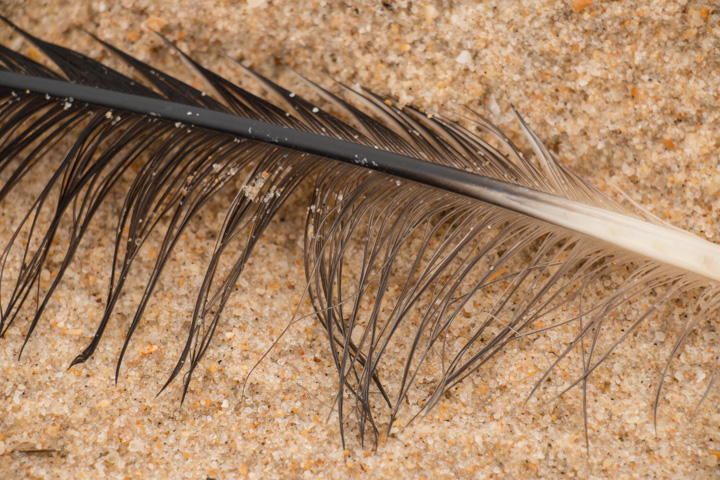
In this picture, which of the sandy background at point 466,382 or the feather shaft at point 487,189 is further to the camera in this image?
the sandy background at point 466,382

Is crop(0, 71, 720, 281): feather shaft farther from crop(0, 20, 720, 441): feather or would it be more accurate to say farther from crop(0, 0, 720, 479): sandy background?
crop(0, 0, 720, 479): sandy background

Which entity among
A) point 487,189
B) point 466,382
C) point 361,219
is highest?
point 487,189

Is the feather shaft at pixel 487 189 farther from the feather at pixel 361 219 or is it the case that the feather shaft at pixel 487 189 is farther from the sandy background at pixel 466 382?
the sandy background at pixel 466 382

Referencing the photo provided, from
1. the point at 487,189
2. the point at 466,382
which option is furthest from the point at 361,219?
the point at 466,382

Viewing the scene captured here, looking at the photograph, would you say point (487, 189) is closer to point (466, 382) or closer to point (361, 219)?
point (361, 219)

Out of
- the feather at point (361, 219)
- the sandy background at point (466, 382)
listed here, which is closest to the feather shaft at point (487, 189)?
the feather at point (361, 219)

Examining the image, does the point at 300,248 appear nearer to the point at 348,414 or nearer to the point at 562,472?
the point at 348,414
